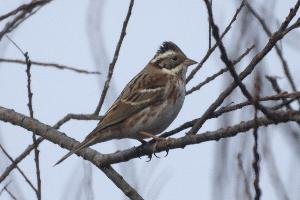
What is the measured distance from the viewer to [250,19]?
5.32 m

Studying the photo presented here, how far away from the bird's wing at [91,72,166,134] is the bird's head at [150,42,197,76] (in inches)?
8.5

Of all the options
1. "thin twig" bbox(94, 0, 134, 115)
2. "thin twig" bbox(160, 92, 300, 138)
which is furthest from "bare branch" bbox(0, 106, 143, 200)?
"thin twig" bbox(160, 92, 300, 138)

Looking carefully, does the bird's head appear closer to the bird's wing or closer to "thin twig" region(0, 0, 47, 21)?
the bird's wing

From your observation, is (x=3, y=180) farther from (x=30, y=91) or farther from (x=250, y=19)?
(x=250, y=19)

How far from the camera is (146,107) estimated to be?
7.10 meters

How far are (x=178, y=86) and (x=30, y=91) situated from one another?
2.48 metres

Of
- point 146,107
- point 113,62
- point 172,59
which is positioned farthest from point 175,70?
point 113,62

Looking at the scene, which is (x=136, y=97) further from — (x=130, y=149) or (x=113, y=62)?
(x=130, y=149)

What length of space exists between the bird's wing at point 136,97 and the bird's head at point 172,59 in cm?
21

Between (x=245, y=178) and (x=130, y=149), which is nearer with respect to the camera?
(x=245, y=178)

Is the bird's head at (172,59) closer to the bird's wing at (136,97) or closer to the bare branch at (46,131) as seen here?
the bird's wing at (136,97)

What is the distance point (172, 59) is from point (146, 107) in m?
0.96

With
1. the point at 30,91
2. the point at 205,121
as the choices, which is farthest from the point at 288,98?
the point at 30,91

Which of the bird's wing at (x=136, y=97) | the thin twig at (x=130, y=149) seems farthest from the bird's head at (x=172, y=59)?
the thin twig at (x=130, y=149)
